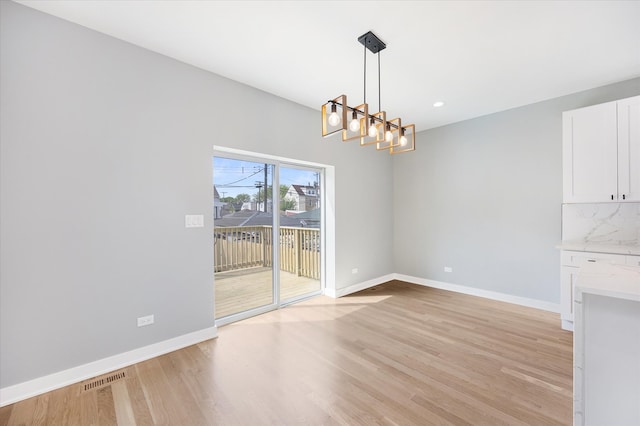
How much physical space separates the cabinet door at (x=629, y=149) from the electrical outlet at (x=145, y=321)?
16.3ft

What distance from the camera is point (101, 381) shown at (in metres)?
2.15

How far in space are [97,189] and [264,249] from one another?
75.0 inches

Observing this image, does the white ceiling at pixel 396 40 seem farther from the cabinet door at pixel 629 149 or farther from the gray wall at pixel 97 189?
the cabinet door at pixel 629 149

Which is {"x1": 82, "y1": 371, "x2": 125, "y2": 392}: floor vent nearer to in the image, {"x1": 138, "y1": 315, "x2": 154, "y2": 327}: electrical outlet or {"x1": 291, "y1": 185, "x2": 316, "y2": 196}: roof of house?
{"x1": 138, "y1": 315, "x2": 154, "y2": 327}: electrical outlet

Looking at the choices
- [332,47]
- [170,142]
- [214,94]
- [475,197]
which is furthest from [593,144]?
[170,142]

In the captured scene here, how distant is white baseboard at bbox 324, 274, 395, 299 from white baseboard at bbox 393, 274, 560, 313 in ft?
0.90

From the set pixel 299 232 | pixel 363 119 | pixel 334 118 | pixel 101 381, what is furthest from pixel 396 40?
pixel 101 381

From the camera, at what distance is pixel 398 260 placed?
17.3ft

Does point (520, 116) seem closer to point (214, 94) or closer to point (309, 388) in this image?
point (214, 94)

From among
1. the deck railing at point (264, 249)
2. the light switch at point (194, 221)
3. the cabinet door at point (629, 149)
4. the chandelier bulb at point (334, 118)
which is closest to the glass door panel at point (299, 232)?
the deck railing at point (264, 249)

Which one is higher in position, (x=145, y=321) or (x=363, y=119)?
(x=363, y=119)

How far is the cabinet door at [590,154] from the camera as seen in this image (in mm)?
2939

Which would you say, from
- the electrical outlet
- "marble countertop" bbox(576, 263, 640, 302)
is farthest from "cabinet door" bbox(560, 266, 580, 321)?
the electrical outlet

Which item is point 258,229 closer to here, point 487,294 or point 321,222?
point 321,222
